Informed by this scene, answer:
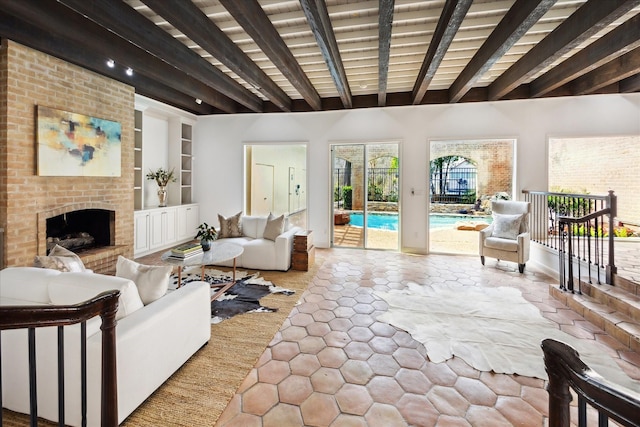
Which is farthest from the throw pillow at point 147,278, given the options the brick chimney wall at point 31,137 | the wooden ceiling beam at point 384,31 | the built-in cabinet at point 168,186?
the built-in cabinet at point 168,186

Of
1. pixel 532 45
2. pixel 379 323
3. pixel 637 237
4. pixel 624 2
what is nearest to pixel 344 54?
pixel 532 45

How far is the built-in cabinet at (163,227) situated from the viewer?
536cm

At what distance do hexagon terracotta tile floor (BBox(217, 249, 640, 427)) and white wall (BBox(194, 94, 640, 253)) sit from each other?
292 cm

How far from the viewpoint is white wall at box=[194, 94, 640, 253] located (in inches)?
206

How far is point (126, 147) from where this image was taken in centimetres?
482

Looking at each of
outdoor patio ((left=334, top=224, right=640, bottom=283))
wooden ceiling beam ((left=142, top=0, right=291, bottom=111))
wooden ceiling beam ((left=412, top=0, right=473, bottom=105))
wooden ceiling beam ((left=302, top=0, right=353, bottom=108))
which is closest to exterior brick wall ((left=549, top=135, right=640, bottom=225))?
outdoor patio ((left=334, top=224, right=640, bottom=283))

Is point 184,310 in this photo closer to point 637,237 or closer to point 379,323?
point 379,323

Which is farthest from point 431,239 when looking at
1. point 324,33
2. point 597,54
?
point 324,33

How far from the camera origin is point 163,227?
5.84m

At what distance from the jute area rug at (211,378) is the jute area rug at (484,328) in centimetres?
123

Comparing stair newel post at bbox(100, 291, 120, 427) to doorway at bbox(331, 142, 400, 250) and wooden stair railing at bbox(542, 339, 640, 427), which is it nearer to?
wooden stair railing at bbox(542, 339, 640, 427)

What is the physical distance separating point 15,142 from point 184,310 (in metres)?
3.07

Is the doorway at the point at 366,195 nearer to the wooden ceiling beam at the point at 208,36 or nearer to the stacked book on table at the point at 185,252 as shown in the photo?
the wooden ceiling beam at the point at 208,36

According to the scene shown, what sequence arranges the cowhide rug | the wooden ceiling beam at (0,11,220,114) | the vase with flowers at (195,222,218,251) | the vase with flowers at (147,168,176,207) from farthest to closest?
1. the vase with flowers at (147,168,176,207)
2. the vase with flowers at (195,222,218,251)
3. the cowhide rug
4. the wooden ceiling beam at (0,11,220,114)
